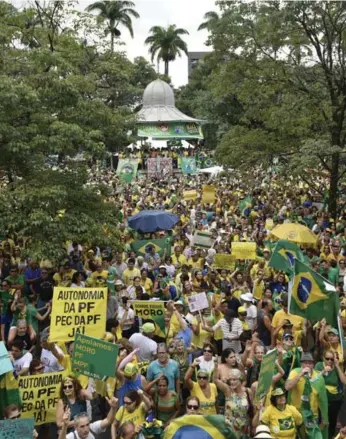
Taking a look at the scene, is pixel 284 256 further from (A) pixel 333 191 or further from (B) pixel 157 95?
(B) pixel 157 95

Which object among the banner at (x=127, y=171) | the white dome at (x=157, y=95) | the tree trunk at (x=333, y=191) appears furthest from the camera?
the white dome at (x=157, y=95)

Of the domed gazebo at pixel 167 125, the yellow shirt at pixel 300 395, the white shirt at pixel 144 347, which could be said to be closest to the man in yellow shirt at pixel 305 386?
the yellow shirt at pixel 300 395

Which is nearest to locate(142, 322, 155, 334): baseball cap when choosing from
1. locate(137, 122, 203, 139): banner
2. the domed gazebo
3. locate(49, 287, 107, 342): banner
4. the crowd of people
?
the crowd of people

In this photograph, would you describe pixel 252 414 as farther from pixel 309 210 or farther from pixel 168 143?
pixel 168 143

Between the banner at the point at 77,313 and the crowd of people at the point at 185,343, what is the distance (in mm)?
183

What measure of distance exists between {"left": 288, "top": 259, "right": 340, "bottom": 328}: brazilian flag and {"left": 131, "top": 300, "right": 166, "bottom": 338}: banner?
1.71m

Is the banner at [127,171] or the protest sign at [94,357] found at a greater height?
the banner at [127,171]

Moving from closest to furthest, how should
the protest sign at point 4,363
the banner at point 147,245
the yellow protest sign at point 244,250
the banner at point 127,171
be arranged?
1. the protest sign at point 4,363
2. the yellow protest sign at point 244,250
3. the banner at point 147,245
4. the banner at point 127,171

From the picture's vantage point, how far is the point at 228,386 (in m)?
6.88

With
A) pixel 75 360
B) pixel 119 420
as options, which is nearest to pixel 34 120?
pixel 75 360

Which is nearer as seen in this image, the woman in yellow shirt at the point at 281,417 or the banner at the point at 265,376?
the woman in yellow shirt at the point at 281,417

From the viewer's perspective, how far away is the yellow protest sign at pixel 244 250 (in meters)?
13.3

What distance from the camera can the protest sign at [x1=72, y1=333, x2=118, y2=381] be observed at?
21.7ft

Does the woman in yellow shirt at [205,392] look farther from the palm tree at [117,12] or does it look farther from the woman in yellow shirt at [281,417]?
the palm tree at [117,12]
